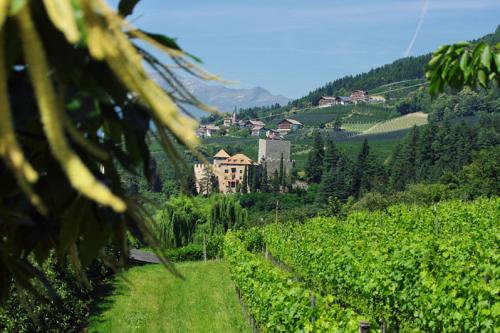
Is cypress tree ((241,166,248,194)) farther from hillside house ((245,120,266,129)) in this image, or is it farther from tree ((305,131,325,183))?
hillside house ((245,120,266,129))

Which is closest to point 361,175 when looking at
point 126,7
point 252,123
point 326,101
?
point 126,7

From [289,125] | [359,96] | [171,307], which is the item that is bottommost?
[171,307]


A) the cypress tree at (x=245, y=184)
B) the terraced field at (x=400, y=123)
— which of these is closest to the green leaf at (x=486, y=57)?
the cypress tree at (x=245, y=184)

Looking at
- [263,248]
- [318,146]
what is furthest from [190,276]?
[318,146]

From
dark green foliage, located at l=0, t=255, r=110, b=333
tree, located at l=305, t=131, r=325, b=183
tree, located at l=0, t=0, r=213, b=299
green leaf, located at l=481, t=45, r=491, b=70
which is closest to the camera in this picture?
tree, located at l=0, t=0, r=213, b=299

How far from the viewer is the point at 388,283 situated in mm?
11516

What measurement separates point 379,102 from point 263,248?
144843 mm

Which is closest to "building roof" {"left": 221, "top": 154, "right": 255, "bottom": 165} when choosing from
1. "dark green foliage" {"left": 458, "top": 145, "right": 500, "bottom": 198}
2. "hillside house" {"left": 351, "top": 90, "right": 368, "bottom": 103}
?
"dark green foliage" {"left": 458, "top": 145, "right": 500, "bottom": 198}

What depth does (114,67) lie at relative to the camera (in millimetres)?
944

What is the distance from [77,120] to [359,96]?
19407 centimetres

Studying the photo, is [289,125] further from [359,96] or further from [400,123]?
[400,123]

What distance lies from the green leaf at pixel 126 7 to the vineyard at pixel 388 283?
246 inches

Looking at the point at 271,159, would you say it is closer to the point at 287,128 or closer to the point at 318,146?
the point at 318,146

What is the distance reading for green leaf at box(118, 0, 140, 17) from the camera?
1.35 m
